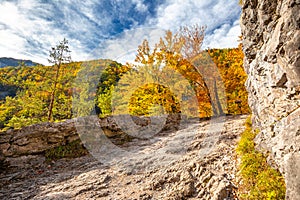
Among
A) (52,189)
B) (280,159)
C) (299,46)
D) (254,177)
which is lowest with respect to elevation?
(52,189)

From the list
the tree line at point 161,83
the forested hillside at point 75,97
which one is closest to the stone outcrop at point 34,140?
the forested hillside at point 75,97

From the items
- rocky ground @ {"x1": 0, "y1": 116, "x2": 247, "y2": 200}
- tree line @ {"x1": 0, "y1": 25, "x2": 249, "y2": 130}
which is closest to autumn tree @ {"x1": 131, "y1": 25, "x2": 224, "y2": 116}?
tree line @ {"x1": 0, "y1": 25, "x2": 249, "y2": 130}

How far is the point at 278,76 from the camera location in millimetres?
3268

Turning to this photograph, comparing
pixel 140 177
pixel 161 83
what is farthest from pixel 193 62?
pixel 140 177

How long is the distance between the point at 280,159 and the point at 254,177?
0.70 meters

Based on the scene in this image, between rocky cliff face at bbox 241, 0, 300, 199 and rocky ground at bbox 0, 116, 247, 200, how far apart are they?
1.28 m

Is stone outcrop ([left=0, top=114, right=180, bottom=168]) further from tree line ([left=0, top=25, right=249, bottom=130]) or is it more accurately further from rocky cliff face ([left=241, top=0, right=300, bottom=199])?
rocky cliff face ([left=241, top=0, right=300, bottom=199])

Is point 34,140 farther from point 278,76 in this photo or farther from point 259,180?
point 278,76

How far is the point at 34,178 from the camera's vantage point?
6645mm

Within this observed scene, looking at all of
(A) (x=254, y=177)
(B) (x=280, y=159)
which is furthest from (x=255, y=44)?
(A) (x=254, y=177)

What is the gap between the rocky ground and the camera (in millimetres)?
4109

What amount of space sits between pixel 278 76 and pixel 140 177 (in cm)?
462

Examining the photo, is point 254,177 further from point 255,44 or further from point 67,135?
point 67,135

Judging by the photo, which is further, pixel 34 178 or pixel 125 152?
pixel 125 152
